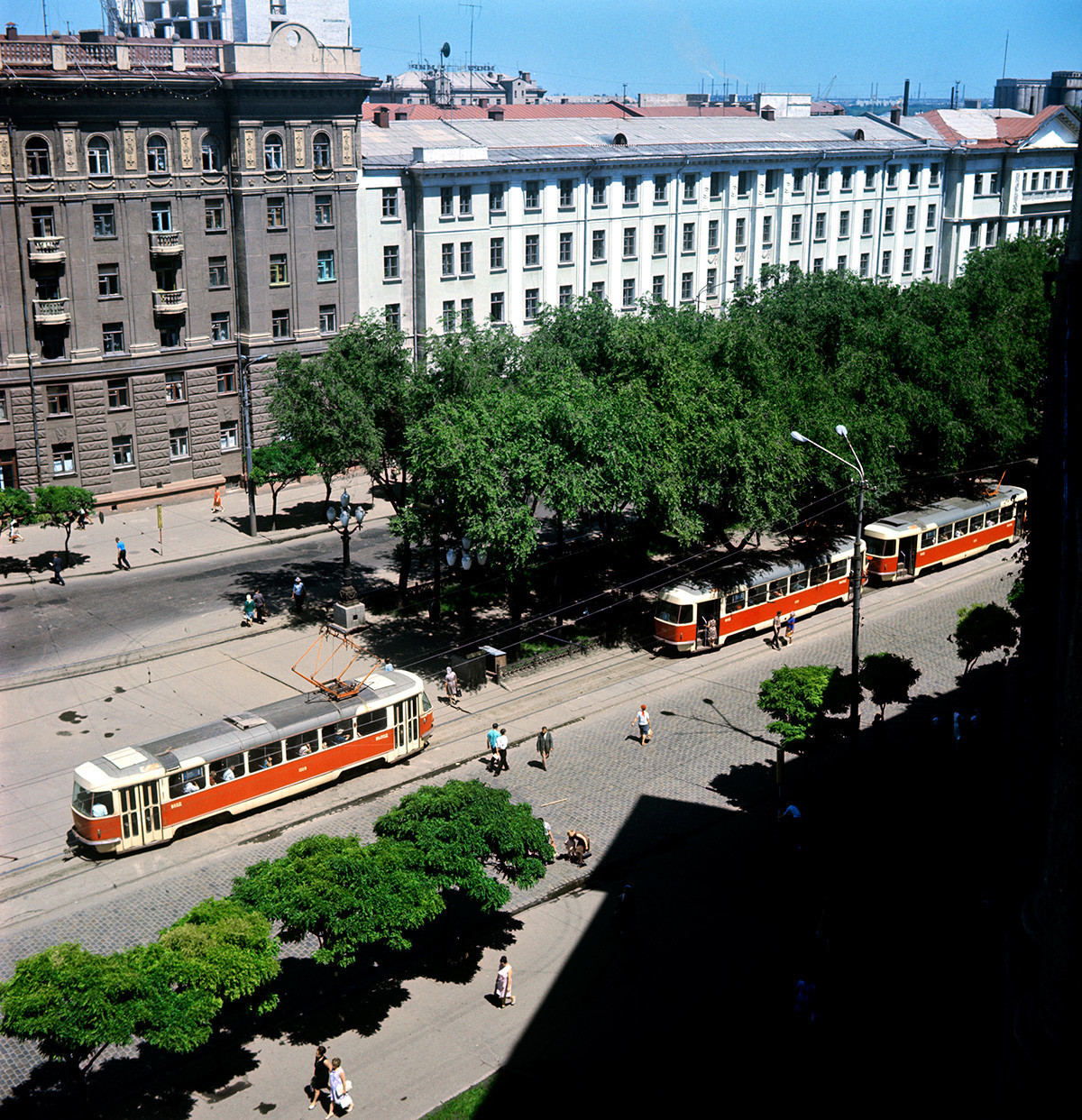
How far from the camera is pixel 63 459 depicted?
5484 centimetres

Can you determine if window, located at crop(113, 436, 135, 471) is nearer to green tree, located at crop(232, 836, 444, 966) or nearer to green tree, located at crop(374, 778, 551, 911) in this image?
green tree, located at crop(374, 778, 551, 911)

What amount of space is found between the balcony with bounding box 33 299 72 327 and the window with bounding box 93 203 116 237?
3477 mm

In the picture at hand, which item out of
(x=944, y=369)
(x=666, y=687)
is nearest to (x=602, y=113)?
(x=944, y=369)

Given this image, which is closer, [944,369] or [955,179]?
[944,369]

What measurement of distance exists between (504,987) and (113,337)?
40.2 m

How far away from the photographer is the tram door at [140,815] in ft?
96.2

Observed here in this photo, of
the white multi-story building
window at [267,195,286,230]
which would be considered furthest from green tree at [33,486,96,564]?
window at [267,195,286,230]

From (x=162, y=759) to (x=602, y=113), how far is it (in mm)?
71741

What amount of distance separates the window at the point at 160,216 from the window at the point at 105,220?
5.65 feet

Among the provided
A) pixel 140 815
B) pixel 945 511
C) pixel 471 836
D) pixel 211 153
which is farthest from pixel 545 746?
pixel 211 153

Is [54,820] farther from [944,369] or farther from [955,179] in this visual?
[955,179]

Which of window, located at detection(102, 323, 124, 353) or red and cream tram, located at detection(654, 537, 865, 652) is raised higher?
window, located at detection(102, 323, 124, 353)

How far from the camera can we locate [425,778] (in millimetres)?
34094

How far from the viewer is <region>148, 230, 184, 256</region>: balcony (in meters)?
55.2
